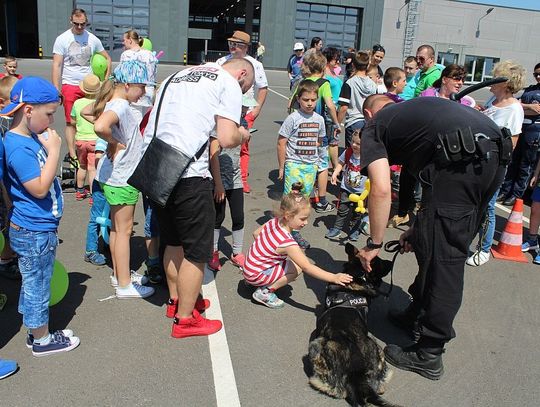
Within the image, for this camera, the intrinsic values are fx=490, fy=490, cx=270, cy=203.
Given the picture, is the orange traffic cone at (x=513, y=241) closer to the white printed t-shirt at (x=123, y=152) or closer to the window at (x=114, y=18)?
the white printed t-shirt at (x=123, y=152)

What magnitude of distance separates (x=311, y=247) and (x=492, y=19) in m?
45.4

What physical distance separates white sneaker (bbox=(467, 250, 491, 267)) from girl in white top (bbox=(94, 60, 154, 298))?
10.9ft

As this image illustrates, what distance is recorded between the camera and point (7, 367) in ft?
9.82

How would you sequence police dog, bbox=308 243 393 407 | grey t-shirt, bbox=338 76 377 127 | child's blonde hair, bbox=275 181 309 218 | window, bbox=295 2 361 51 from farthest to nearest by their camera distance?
window, bbox=295 2 361 51 → grey t-shirt, bbox=338 76 377 127 → child's blonde hair, bbox=275 181 309 218 → police dog, bbox=308 243 393 407

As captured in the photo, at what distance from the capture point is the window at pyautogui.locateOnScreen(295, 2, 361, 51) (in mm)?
39375

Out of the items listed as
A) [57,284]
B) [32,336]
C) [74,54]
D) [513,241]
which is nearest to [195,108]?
[57,284]

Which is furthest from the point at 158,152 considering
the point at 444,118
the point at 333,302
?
the point at 444,118

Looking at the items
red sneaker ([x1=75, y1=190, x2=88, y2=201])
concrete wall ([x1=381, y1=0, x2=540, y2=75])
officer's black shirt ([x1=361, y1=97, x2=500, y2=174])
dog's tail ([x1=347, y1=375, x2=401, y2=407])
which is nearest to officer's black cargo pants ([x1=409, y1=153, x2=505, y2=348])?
officer's black shirt ([x1=361, y1=97, x2=500, y2=174])

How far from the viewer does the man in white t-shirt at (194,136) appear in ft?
10.2

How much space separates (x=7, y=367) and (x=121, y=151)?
1.67 m

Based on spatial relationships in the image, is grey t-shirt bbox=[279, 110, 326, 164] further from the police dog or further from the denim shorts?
the denim shorts

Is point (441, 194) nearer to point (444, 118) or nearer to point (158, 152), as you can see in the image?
point (444, 118)

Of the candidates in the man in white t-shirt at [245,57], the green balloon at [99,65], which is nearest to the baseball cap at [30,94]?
the man in white t-shirt at [245,57]

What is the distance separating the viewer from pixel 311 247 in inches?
212
